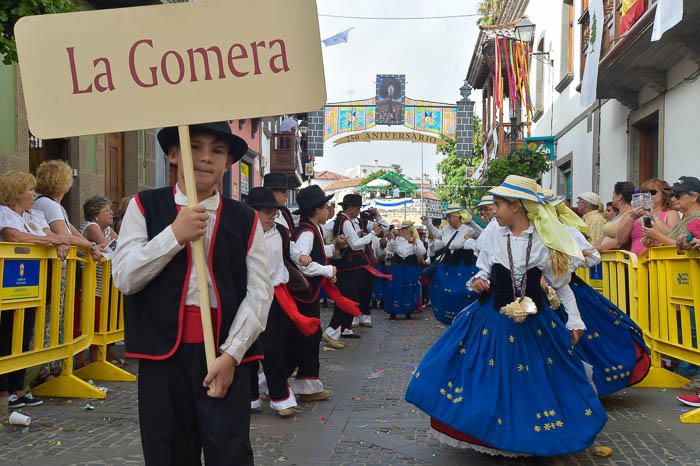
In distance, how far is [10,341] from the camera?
5883mm

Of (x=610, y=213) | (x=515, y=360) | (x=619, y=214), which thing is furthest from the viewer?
(x=610, y=213)

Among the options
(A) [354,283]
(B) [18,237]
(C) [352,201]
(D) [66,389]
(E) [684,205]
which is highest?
(C) [352,201]

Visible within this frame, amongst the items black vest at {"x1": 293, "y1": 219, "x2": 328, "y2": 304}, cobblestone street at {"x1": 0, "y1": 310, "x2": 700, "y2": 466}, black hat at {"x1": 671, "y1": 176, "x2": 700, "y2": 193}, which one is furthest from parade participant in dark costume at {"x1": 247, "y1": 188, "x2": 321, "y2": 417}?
black hat at {"x1": 671, "y1": 176, "x2": 700, "y2": 193}

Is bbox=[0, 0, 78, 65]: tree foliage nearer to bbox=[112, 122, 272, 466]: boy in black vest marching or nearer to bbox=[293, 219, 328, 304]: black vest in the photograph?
bbox=[293, 219, 328, 304]: black vest

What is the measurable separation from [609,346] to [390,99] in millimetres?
24203

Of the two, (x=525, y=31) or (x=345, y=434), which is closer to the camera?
(x=345, y=434)

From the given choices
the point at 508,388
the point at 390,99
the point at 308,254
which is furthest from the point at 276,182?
the point at 390,99

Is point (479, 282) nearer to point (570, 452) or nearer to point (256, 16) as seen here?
point (570, 452)

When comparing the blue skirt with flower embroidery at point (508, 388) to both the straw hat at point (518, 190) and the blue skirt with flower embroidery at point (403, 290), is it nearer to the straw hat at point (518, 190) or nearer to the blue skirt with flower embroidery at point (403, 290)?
the straw hat at point (518, 190)

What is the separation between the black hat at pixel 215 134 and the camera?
294 cm

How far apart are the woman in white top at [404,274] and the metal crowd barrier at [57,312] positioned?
7309mm

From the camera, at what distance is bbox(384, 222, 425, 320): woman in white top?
1434cm

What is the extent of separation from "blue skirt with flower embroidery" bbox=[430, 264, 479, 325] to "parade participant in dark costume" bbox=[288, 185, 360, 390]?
4082 mm

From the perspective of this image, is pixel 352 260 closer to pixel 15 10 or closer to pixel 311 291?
pixel 311 291
